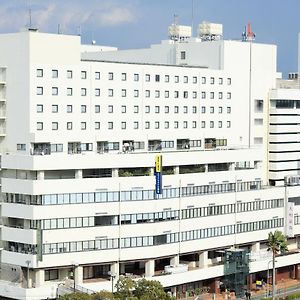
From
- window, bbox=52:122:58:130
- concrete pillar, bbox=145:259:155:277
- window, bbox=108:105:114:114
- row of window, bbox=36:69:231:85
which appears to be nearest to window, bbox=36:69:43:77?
row of window, bbox=36:69:231:85

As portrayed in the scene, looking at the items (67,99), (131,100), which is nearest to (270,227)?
(131,100)

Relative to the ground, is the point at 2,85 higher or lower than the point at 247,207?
higher

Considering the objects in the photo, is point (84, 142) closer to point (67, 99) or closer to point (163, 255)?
point (67, 99)

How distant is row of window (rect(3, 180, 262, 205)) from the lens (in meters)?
93.1

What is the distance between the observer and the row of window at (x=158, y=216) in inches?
3669

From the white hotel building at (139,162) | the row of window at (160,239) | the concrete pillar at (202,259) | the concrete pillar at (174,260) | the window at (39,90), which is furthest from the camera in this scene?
the concrete pillar at (202,259)

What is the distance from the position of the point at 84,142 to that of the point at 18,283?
17382 millimetres

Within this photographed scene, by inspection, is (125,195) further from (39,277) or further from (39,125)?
(39,277)

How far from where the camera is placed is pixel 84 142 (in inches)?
3917

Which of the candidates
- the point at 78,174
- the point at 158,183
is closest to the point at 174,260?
the point at 158,183

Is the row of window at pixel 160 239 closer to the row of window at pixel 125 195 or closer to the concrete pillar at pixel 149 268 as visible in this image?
the concrete pillar at pixel 149 268

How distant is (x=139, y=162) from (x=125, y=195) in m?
4.37

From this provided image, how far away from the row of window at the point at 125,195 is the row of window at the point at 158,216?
1805 mm

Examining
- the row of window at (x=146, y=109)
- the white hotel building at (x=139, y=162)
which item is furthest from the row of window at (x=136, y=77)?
the row of window at (x=146, y=109)
